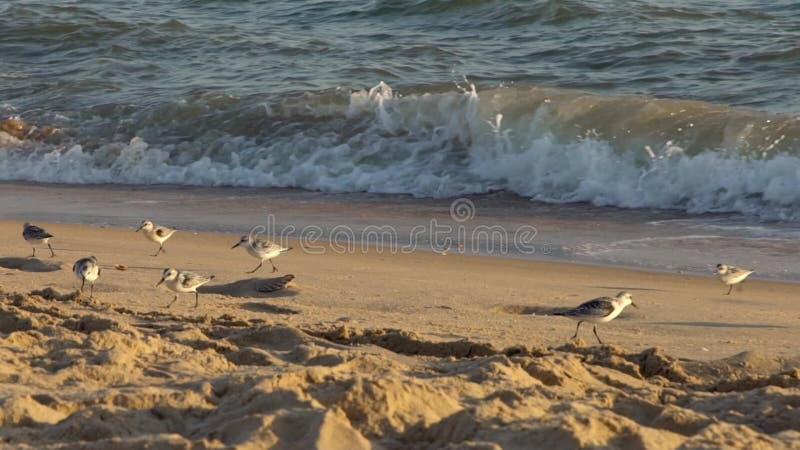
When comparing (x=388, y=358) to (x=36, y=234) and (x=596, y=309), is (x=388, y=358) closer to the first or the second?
(x=596, y=309)

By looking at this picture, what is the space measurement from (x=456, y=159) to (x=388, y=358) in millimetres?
7802

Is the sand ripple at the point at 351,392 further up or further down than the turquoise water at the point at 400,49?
further down

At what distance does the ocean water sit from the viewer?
12648mm

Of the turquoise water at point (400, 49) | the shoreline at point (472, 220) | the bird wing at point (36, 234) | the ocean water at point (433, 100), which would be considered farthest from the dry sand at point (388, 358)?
the turquoise water at point (400, 49)

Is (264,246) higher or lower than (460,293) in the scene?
higher

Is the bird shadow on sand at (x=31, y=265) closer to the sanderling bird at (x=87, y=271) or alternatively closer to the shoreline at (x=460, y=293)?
the shoreline at (x=460, y=293)

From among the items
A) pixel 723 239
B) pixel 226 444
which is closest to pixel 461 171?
pixel 723 239

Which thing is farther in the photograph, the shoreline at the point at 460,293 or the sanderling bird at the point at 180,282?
the sanderling bird at the point at 180,282

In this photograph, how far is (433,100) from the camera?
48.8 ft

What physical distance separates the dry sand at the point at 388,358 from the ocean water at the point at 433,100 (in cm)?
361

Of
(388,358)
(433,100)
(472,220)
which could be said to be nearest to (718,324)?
(388,358)

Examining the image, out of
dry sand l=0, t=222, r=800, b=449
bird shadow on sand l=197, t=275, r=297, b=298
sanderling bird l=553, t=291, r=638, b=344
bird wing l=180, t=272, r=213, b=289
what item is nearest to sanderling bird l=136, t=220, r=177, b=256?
dry sand l=0, t=222, r=800, b=449

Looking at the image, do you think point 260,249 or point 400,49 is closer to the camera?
point 260,249

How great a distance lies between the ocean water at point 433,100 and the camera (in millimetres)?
12648
